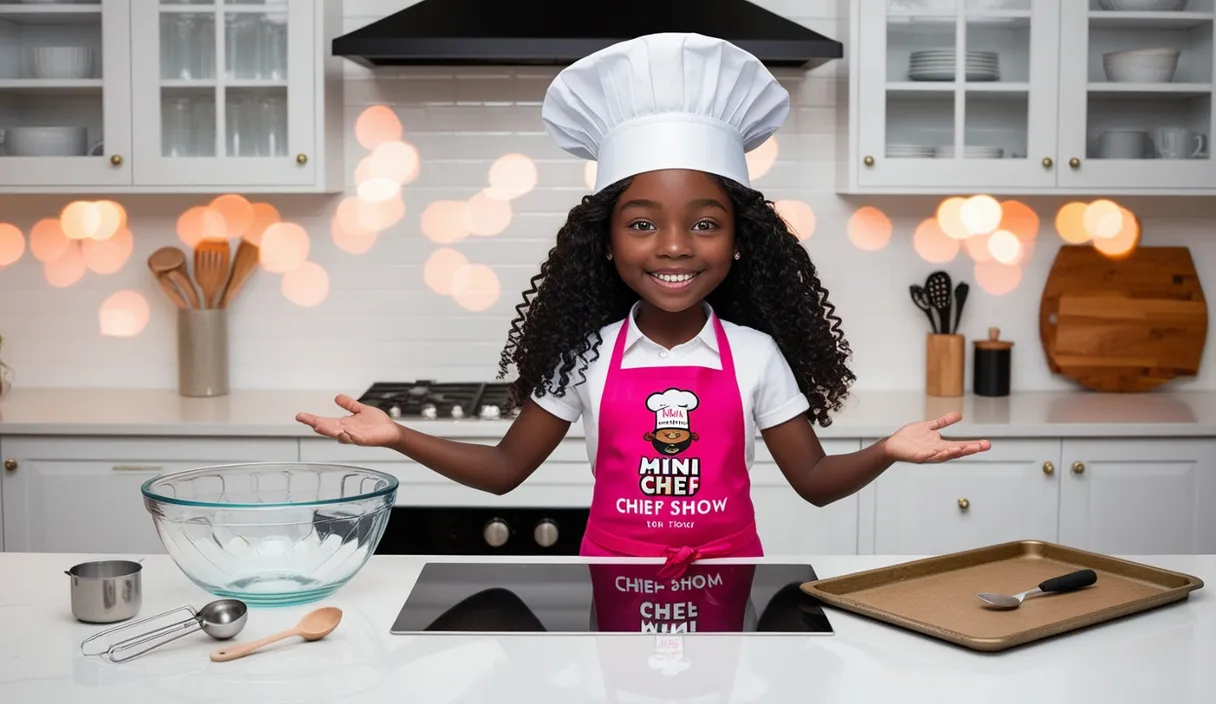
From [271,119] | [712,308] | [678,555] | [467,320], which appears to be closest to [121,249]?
[271,119]

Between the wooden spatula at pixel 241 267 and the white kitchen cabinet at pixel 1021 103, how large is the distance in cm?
162

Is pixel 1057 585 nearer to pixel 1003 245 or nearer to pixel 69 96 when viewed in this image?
pixel 1003 245

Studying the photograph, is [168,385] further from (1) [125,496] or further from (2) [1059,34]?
(2) [1059,34]

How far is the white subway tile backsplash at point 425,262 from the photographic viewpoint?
3.36 metres

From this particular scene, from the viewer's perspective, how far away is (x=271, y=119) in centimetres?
308

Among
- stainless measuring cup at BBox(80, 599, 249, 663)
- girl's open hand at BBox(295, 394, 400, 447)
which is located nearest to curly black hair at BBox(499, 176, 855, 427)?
girl's open hand at BBox(295, 394, 400, 447)

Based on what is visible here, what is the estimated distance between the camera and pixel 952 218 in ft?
11.3

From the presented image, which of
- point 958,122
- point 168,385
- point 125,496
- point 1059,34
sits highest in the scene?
point 1059,34

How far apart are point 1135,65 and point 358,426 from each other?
236cm

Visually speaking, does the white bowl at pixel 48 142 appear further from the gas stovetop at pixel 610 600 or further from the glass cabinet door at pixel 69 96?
the gas stovetop at pixel 610 600

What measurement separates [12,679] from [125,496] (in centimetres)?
178

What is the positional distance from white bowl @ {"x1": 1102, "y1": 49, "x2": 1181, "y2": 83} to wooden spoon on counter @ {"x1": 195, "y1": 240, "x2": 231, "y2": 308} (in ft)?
7.76

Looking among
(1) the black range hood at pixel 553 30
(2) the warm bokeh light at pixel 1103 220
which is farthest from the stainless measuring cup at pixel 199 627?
(2) the warm bokeh light at pixel 1103 220

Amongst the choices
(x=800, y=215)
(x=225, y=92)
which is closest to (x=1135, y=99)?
(x=800, y=215)
